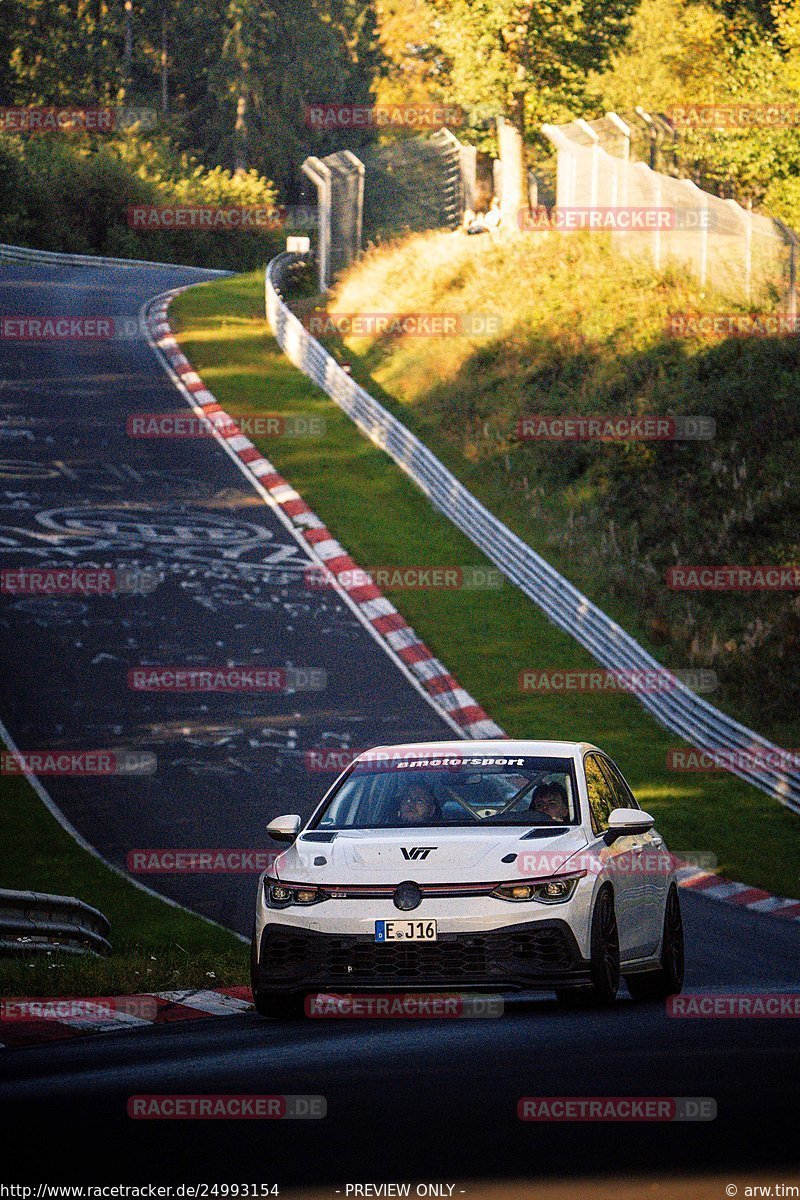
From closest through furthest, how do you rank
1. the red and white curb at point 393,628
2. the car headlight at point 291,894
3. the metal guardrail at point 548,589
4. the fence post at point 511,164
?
the car headlight at point 291,894 → the red and white curb at point 393,628 → the metal guardrail at point 548,589 → the fence post at point 511,164

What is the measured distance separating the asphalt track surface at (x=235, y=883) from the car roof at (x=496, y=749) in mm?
1459

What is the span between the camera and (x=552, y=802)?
10422 millimetres

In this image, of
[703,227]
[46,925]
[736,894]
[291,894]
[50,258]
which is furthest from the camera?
[50,258]

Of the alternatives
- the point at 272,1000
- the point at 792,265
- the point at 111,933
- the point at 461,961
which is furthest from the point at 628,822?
the point at 792,265

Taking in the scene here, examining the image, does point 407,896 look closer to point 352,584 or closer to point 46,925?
point 46,925

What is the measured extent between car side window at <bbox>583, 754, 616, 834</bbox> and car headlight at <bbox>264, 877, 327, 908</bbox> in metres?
1.68

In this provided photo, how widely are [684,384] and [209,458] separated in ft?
29.0

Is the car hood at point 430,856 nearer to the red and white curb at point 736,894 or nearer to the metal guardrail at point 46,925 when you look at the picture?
the metal guardrail at point 46,925

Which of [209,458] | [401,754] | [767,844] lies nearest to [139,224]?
[209,458]

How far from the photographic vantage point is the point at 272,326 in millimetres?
46562

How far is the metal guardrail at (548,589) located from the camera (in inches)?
848

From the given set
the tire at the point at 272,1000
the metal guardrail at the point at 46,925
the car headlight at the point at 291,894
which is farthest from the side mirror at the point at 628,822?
the metal guardrail at the point at 46,925

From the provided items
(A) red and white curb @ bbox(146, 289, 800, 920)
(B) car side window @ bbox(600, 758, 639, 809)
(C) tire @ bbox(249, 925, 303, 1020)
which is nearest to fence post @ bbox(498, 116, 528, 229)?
(A) red and white curb @ bbox(146, 289, 800, 920)

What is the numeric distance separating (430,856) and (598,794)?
1631mm
